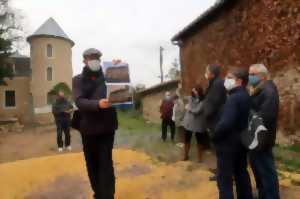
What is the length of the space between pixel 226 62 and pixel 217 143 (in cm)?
738

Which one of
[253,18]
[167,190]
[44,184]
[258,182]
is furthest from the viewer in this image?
[253,18]

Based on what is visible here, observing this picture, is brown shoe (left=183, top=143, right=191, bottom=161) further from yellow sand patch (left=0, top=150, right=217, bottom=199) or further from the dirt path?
yellow sand patch (left=0, top=150, right=217, bottom=199)

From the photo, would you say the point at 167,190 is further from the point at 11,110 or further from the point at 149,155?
the point at 11,110

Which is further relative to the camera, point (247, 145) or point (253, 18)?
point (253, 18)

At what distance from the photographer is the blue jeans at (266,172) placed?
15.3ft

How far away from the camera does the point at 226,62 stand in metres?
11.7

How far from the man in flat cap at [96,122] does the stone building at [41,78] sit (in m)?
34.1

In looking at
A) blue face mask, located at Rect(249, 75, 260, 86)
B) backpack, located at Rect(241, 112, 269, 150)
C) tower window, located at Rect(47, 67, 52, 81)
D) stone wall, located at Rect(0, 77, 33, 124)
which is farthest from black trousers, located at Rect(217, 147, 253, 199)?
stone wall, located at Rect(0, 77, 33, 124)

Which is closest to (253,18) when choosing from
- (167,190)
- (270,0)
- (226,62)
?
(270,0)

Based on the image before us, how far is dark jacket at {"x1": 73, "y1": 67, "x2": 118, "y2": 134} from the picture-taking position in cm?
449

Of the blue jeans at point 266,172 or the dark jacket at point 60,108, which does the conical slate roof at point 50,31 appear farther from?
the blue jeans at point 266,172

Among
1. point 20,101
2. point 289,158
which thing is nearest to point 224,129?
point 289,158

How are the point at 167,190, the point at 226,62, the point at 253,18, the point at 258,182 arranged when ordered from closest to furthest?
the point at 258,182, the point at 167,190, the point at 253,18, the point at 226,62

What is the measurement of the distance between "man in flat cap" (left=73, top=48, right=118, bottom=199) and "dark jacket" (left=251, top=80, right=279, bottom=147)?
1902mm
